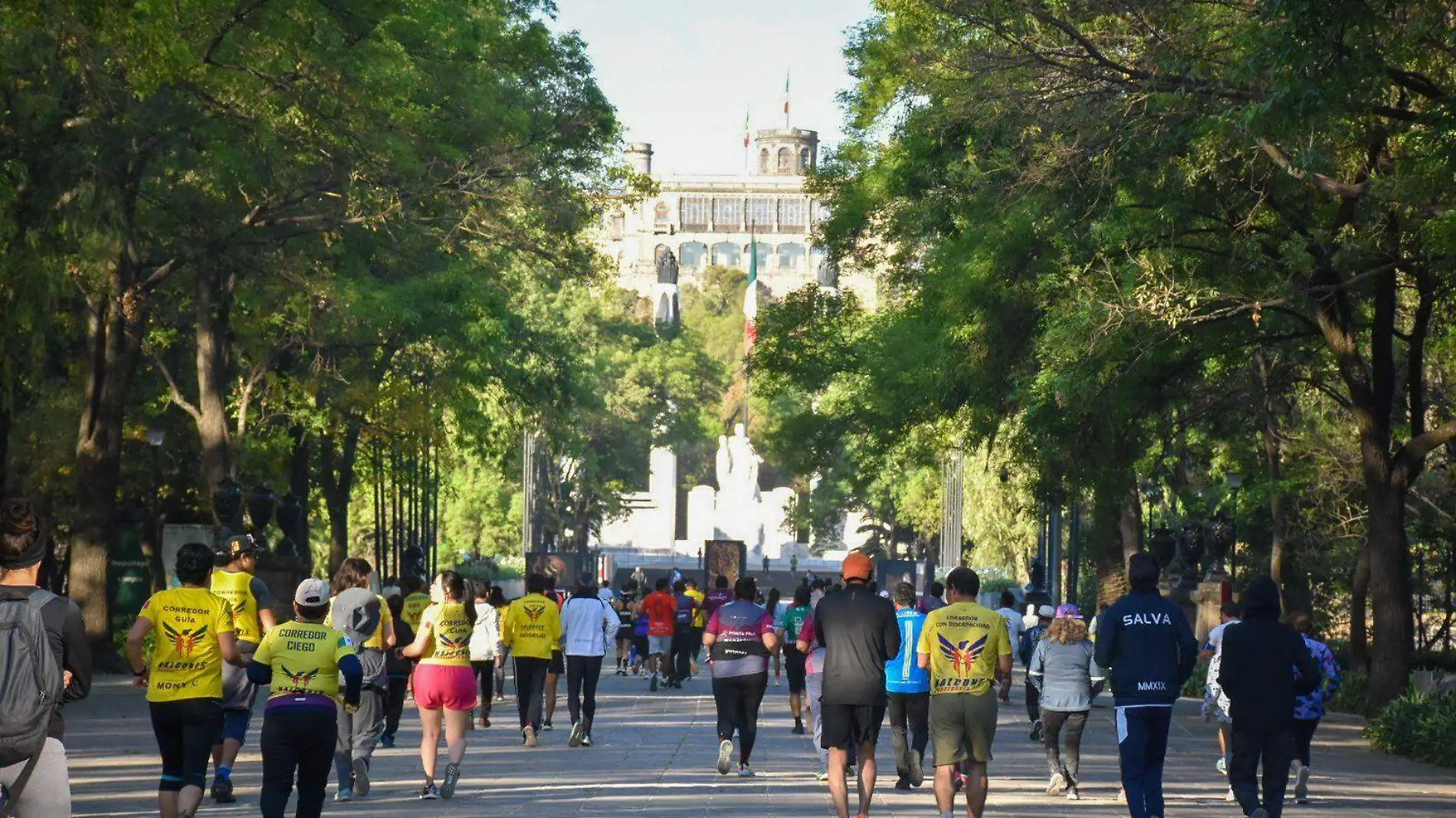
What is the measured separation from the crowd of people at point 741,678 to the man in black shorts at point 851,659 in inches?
0.5

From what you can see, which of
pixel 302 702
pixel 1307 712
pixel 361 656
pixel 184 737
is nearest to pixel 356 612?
pixel 361 656

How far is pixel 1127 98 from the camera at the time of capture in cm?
2066

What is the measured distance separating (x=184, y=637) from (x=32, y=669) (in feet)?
13.6

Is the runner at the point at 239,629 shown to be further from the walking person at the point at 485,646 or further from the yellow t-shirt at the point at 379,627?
the walking person at the point at 485,646

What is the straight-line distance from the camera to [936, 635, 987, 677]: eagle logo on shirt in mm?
12688

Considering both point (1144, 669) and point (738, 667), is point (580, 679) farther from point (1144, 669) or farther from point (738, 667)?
point (1144, 669)

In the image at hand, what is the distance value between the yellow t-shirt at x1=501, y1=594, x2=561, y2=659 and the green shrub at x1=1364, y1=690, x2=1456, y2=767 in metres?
8.65

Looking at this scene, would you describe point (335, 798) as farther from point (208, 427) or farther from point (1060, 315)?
point (208, 427)

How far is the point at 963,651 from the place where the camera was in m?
12.7

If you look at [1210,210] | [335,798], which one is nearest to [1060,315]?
[1210,210]

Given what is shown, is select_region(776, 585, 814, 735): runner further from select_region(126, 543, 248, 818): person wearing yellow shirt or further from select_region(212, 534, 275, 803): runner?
select_region(126, 543, 248, 818): person wearing yellow shirt

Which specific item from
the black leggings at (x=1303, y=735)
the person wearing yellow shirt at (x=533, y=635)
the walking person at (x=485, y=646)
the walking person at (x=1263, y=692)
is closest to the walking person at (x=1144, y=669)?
the walking person at (x=1263, y=692)

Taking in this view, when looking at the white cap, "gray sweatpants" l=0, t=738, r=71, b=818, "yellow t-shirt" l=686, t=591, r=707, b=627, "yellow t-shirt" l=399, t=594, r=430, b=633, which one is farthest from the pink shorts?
"yellow t-shirt" l=686, t=591, r=707, b=627

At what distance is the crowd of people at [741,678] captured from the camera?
8203 mm
